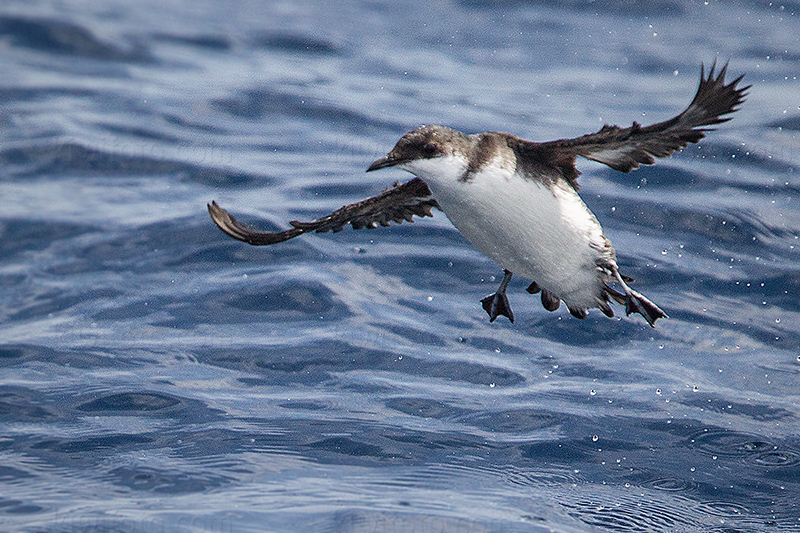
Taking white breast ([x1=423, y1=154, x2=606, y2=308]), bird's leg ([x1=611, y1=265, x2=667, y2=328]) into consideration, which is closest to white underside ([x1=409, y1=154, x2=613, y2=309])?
white breast ([x1=423, y1=154, x2=606, y2=308])

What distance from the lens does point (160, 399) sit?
1035cm

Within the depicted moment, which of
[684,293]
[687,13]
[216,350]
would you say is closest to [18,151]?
[216,350]

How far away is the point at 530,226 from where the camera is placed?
6.91m

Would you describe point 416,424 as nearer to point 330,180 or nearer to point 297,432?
point 297,432

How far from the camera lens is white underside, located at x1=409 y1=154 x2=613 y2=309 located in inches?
265

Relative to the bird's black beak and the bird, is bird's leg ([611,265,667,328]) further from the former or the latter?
the bird's black beak

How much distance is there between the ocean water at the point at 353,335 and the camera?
8656 millimetres

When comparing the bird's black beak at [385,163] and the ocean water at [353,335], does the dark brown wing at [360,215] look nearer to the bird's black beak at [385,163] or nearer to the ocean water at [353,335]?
the bird's black beak at [385,163]

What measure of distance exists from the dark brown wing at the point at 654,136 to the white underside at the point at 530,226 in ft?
0.98

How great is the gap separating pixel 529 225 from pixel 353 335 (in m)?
4.91

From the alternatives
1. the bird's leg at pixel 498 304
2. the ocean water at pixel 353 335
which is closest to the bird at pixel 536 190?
the bird's leg at pixel 498 304

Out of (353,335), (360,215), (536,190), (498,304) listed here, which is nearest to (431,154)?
(536,190)

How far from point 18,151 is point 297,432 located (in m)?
9.35

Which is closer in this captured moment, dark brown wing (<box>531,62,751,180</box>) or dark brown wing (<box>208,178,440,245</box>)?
dark brown wing (<box>531,62,751,180</box>)
